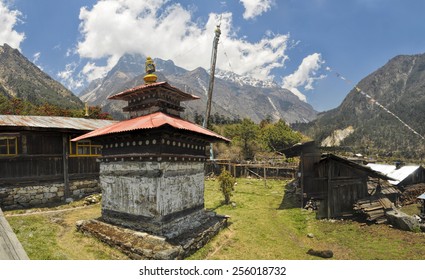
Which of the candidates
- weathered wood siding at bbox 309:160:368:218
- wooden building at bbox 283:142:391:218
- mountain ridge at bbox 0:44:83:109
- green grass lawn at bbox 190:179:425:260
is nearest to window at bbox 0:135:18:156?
green grass lawn at bbox 190:179:425:260

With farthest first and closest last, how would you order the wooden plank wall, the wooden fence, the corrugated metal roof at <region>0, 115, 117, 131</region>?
the wooden fence → the corrugated metal roof at <region>0, 115, 117, 131</region> → the wooden plank wall

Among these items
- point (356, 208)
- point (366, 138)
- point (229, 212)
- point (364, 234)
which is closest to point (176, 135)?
point (229, 212)

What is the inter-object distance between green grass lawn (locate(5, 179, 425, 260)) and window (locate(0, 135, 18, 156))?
372 centimetres

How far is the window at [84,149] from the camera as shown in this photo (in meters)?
19.4

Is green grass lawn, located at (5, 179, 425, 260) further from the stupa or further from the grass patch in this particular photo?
the stupa

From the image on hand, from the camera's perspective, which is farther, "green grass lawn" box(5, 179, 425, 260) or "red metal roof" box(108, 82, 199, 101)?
"red metal roof" box(108, 82, 199, 101)

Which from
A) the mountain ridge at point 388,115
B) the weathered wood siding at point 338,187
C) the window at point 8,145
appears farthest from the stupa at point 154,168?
the mountain ridge at point 388,115

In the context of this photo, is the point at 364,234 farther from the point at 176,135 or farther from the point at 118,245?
the point at 118,245

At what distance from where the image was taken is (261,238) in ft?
42.4

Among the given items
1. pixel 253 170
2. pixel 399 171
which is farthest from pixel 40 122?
pixel 399 171

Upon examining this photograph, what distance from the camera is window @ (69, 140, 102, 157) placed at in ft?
63.6

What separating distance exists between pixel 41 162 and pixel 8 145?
2.16m

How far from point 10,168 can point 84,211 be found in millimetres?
5581

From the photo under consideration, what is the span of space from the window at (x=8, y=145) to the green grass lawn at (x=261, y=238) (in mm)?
3720
